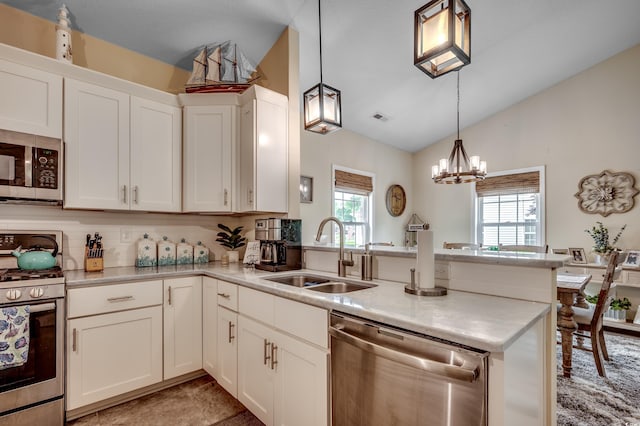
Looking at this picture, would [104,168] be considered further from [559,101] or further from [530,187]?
[559,101]

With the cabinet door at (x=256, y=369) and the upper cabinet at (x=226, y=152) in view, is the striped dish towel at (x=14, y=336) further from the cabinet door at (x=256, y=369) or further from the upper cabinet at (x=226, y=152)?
the upper cabinet at (x=226, y=152)

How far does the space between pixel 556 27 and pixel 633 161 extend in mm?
2038

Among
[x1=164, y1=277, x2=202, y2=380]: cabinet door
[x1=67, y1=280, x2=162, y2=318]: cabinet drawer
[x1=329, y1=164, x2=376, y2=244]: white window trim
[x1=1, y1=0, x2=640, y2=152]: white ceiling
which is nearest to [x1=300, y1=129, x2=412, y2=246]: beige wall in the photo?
[x1=329, y1=164, x2=376, y2=244]: white window trim

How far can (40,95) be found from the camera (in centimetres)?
212

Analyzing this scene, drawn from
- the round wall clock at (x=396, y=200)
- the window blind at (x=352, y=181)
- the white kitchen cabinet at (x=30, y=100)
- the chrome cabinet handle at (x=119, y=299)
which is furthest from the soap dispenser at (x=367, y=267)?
the round wall clock at (x=396, y=200)

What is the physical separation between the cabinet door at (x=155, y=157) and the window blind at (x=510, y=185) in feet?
15.5

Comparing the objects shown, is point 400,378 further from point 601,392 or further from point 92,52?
point 92,52

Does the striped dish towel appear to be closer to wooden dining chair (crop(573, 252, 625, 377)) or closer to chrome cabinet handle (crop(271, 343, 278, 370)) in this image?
chrome cabinet handle (crop(271, 343, 278, 370))

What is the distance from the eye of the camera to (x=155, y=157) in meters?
2.62

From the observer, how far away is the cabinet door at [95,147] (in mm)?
2230

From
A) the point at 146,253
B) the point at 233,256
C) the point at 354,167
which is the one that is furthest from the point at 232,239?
the point at 354,167

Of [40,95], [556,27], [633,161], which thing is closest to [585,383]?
[633,161]

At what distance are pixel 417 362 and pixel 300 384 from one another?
2.42 feet

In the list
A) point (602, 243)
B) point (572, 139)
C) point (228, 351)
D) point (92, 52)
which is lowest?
point (228, 351)
